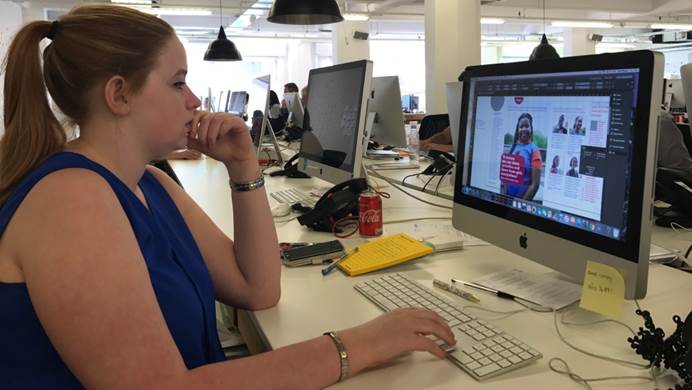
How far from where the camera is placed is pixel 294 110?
191 inches

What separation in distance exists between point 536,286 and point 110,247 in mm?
854

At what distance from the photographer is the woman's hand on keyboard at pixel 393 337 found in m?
0.87

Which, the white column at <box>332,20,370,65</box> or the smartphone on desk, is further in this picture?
the white column at <box>332,20,370,65</box>

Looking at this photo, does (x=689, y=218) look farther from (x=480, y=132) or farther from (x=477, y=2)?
(x=477, y=2)

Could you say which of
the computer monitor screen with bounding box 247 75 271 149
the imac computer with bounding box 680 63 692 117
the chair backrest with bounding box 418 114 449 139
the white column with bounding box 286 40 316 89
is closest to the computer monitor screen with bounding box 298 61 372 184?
the computer monitor screen with bounding box 247 75 271 149

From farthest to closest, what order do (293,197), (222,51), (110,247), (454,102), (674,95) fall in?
(222,51), (674,95), (454,102), (293,197), (110,247)

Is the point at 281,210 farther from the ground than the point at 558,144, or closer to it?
closer to it

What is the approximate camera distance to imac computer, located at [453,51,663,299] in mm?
901

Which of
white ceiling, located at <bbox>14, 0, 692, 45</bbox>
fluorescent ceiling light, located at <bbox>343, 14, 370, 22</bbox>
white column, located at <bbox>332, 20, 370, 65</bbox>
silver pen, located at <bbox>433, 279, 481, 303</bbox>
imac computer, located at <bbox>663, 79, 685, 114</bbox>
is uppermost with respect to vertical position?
white ceiling, located at <bbox>14, 0, 692, 45</bbox>

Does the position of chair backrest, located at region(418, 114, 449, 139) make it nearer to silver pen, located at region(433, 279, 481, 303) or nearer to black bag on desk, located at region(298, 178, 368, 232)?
black bag on desk, located at region(298, 178, 368, 232)

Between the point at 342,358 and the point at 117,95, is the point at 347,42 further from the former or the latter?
the point at 342,358

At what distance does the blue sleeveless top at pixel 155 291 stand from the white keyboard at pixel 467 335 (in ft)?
1.17

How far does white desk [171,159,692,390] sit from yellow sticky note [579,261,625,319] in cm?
6

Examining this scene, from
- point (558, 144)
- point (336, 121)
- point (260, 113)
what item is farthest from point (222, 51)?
point (558, 144)
